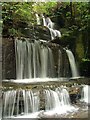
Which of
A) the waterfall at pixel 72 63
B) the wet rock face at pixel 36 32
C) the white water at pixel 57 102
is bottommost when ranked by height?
the white water at pixel 57 102

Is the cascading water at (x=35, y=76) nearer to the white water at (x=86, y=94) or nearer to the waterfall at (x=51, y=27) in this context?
the waterfall at (x=51, y=27)

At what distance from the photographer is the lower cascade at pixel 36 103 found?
6.89ft

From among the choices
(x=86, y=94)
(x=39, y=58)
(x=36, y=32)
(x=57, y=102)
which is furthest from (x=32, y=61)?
(x=86, y=94)

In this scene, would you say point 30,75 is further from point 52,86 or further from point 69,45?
point 69,45

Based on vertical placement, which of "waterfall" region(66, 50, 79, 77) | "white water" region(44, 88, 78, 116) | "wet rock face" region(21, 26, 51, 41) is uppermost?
"wet rock face" region(21, 26, 51, 41)

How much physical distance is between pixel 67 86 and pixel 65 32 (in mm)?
745

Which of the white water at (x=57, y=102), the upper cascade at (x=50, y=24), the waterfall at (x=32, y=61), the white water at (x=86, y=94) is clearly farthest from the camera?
the upper cascade at (x=50, y=24)

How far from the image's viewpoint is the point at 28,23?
280cm

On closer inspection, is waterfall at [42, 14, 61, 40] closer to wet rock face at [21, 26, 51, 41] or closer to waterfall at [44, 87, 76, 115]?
wet rock face at [21, 26, 51, 41]

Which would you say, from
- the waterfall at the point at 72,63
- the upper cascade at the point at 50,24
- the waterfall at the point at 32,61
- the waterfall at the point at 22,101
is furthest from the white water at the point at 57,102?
the upper cascade at the point at 50,24

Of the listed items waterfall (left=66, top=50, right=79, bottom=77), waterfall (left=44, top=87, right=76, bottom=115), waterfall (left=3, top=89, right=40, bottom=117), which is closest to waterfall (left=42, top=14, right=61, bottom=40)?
waterfall (left=66, top=50, right=79, bottom=77)

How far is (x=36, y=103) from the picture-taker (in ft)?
7.26

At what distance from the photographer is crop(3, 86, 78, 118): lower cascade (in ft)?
6.89

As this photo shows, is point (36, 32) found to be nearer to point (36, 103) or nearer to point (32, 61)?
point (32, 61)
